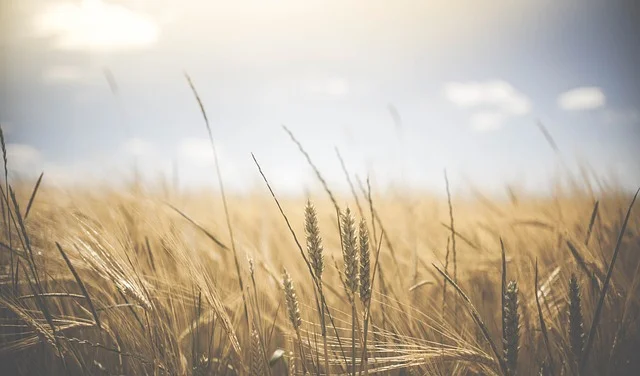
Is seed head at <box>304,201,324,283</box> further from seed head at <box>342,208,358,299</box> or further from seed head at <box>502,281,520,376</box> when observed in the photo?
seed head at <box>502,281,520,376</box>

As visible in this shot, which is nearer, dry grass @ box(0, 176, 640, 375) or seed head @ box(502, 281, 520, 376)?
seed head @ box(502, 281, 520, 376)

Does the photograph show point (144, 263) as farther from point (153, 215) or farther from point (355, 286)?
point (355, 286)

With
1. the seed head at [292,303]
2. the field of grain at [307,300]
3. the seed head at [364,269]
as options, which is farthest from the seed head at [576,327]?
the seed head at [292,303]

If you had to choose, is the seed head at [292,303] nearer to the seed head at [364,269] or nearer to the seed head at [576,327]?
the seed head at [364,269]

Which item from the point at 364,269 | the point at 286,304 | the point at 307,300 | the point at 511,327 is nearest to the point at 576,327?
the point at 511,327

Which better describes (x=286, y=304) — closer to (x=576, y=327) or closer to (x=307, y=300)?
(x=307, y=300)

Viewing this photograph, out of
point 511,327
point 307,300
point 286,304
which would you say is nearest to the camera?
point 511,327

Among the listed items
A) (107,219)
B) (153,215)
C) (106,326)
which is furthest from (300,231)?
(106,326)

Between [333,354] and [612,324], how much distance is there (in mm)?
638

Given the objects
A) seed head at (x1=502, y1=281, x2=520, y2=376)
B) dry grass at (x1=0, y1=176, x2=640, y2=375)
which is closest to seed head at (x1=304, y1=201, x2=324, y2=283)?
dry grass at (x1=0, y1=176, x2=640, y2=375)

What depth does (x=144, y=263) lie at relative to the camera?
0.93 metres

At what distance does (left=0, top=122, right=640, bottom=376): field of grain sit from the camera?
0.54 meters

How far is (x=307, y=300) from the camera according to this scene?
0.87 metres

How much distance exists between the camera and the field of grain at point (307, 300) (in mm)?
543
